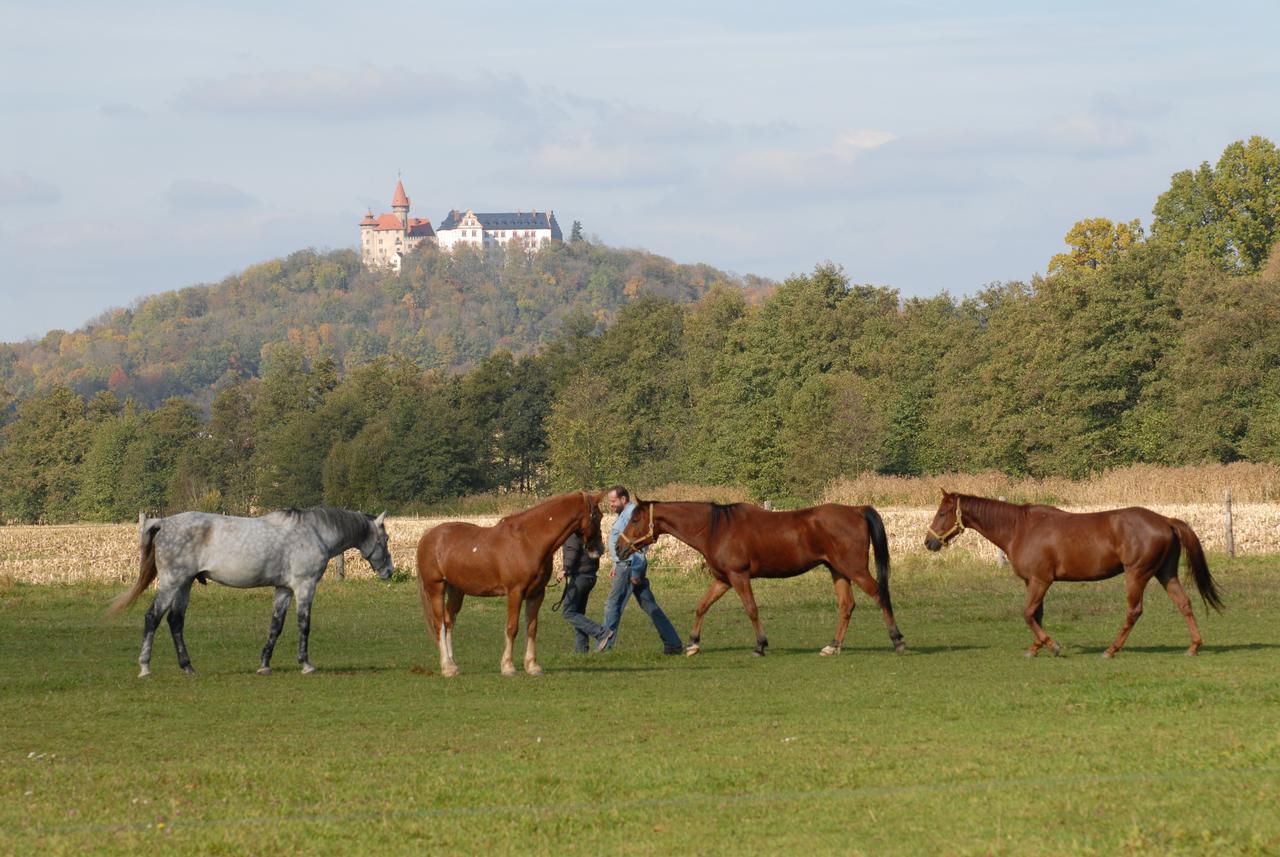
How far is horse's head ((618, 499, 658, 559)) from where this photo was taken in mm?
18766

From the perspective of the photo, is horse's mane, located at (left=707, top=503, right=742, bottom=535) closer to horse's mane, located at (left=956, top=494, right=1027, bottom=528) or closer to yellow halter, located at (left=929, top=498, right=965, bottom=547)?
yellow halter, located at (left=929, top=498, right=965, bottom=547)

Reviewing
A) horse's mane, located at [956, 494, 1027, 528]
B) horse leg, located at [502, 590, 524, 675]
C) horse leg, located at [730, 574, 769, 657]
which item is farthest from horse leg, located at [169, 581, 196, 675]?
horse's mane, located at [956, 494, 1027, 528]

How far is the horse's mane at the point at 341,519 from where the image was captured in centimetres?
1812

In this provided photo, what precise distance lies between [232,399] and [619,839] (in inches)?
4837

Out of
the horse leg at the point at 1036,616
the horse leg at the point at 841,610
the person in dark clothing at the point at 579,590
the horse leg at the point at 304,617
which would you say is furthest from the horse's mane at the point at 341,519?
the horse leg at the point at 1036,616

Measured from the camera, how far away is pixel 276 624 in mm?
17781

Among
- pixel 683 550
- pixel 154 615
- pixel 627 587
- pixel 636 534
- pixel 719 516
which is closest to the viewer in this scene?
pixel 154 615

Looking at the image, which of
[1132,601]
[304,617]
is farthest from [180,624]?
[1132,601]

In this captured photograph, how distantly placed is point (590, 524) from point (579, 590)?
2.71 m

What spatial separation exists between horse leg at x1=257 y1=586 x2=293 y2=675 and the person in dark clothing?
335 cm

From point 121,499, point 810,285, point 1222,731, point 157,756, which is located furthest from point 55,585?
point 121,499

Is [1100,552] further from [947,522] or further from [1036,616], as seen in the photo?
[947,522]

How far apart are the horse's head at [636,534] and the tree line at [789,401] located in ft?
161

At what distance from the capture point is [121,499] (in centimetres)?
12238
